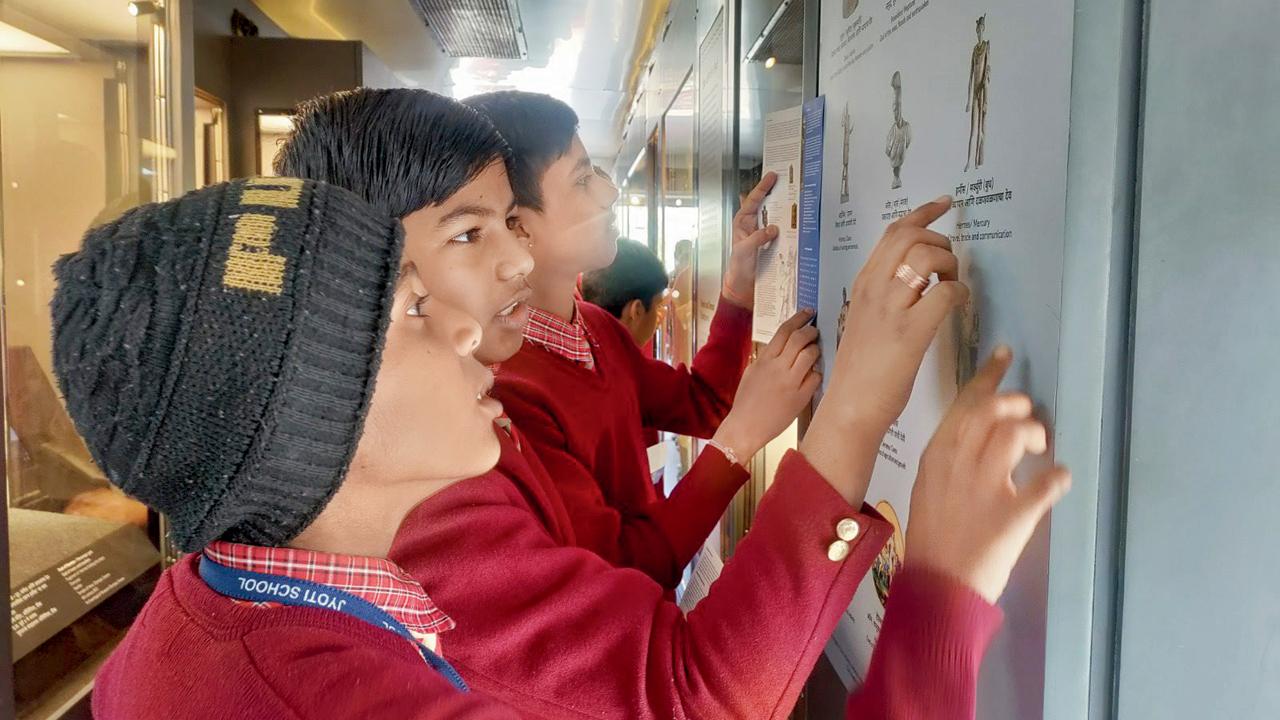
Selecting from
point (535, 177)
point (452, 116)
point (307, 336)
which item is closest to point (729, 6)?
point (535, 177)

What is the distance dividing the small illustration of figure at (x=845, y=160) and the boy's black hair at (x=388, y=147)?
46 cm

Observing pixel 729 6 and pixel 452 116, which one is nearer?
pixel 452 116

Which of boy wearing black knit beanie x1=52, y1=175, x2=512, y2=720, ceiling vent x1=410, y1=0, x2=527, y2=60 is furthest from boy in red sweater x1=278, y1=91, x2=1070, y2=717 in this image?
ceiling vent x1=410, y1=0, x2=527, y2=60

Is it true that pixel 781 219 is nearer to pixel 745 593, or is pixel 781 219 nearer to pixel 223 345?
pixel 745 593

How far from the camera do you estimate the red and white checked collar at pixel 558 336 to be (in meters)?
1.21

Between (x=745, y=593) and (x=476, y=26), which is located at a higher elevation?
(x=476, y=26)

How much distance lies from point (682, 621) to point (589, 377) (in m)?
0.56

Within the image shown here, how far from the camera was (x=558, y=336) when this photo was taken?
4.07 feet

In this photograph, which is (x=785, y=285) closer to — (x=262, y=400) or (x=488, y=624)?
(x=488, y=624)

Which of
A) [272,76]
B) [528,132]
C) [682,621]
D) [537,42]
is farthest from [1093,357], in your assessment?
[537,42]

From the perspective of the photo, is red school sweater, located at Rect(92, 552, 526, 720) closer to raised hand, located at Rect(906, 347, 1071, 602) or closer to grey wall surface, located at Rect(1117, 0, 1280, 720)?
raised hand, located at Rect(906, 347, 1071, 602)

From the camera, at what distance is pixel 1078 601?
54 cm

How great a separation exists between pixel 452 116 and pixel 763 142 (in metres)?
0.59

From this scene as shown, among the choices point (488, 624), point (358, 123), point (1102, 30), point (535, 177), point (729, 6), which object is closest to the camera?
point (1102, 30)
